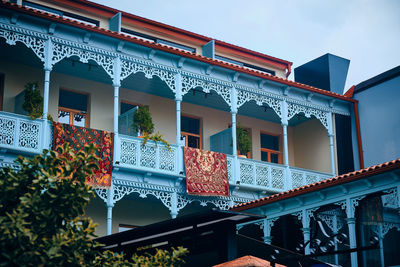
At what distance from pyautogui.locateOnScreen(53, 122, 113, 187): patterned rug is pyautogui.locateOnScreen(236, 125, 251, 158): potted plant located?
498cm

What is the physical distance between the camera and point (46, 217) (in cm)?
652

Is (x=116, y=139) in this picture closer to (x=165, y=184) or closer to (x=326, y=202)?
(x=165, y=184)

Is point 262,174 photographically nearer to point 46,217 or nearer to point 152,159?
point 152,159

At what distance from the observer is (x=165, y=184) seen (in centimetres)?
1811

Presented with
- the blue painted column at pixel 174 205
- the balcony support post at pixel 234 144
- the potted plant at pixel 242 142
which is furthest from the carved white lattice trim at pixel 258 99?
the blue painted column at pixel 174 205

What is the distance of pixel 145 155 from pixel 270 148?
7025mm

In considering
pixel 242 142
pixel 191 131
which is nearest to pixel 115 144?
pixel 191 131

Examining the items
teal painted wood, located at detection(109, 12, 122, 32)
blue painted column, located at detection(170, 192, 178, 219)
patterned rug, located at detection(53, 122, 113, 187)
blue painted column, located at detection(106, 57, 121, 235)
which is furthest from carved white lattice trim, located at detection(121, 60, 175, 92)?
teal painted wood, located at detection(109, 12, 122, 32)

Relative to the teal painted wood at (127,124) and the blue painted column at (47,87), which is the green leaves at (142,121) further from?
the blue painted column at (47,87)

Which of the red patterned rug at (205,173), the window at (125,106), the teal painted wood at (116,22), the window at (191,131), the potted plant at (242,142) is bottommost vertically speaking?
the red patterned rug at (205,173)

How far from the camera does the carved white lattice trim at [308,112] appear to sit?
69.5 ft

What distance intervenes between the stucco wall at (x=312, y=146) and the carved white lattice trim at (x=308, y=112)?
1421mm

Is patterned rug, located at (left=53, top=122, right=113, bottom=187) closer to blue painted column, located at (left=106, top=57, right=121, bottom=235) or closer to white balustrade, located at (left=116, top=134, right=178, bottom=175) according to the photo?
blue painted column, located at (left=106, top=57, right=121, bottom=235)

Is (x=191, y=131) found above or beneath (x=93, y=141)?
above
